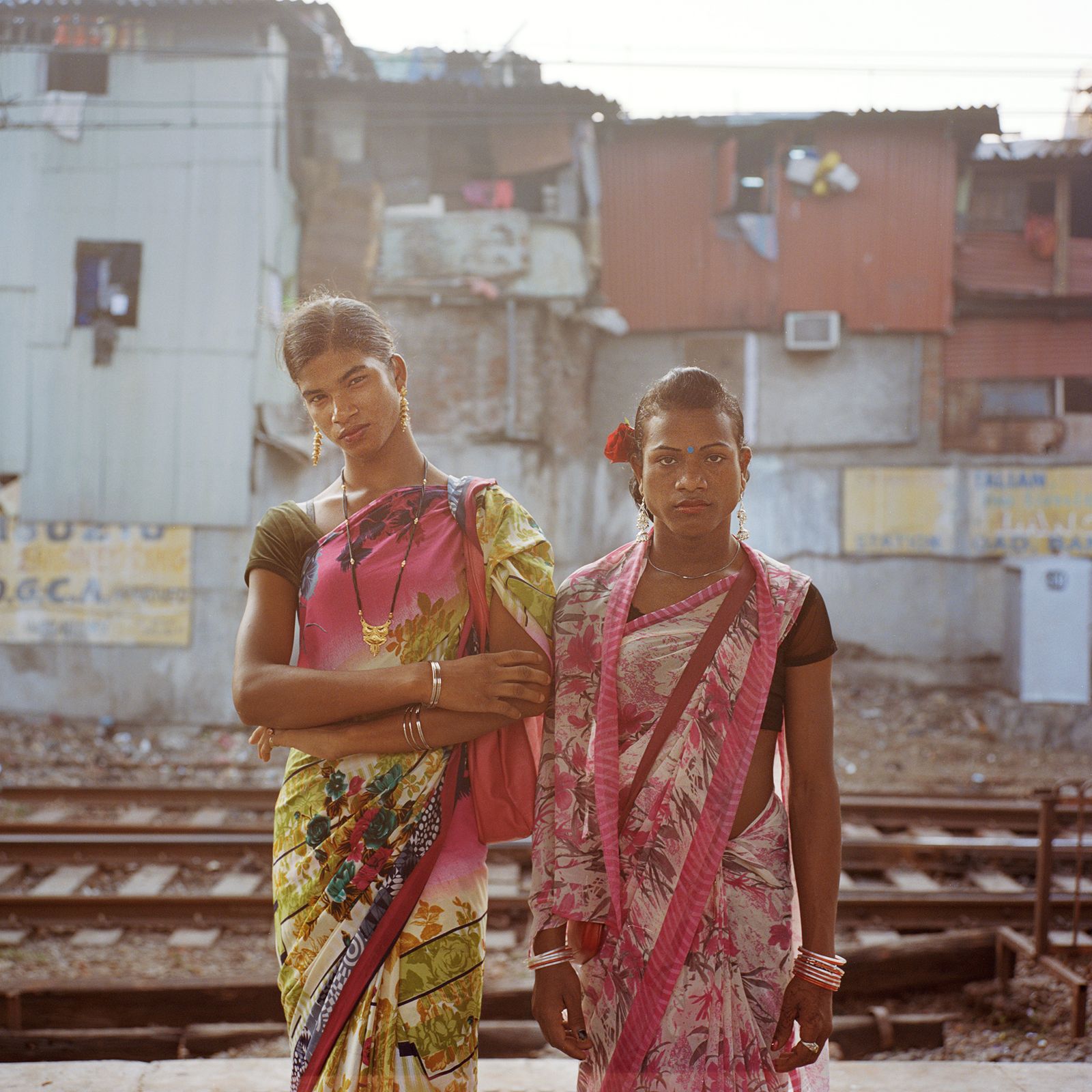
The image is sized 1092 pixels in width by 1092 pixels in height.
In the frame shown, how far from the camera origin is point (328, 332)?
2.13m

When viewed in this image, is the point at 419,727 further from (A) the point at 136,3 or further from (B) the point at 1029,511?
(B) the point at 1029,511

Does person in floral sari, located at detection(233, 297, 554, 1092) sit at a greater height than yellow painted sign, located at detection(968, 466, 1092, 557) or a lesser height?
lesser

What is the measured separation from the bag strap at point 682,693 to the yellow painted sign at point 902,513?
42.9 feet

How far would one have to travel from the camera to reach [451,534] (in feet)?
7.02

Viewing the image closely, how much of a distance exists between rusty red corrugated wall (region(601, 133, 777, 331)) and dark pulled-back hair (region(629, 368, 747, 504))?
513 inches

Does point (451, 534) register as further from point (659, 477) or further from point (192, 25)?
point (192, 25)

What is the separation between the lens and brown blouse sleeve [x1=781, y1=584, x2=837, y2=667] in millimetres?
2006

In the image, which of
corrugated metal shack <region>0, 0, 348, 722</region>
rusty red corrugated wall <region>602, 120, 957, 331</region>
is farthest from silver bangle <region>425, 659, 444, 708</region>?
rusty red corrugated wall <region>602, 120, 957, 331</region>

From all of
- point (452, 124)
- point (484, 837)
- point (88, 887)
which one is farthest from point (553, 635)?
point (452, 124)

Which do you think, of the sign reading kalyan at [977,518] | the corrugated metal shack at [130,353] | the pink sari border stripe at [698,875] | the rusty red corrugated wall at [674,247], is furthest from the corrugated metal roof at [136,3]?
the pink sari border stripe at [698,875]

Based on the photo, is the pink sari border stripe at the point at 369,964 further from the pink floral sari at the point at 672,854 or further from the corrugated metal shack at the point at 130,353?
the corrugated metal shack at the point at 130,353

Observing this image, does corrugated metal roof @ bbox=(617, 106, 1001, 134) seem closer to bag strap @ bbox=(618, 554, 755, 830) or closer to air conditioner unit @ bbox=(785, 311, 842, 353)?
air conditioner unit @ bbox=(785, 311, 842, 353)

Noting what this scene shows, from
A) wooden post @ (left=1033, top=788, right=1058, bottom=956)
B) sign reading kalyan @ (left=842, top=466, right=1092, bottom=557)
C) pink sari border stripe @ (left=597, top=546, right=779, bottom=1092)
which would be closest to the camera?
pink sari border stripe @ (left=597, top=546, right=779, bottom=1092)

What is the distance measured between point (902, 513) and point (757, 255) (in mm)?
4294
